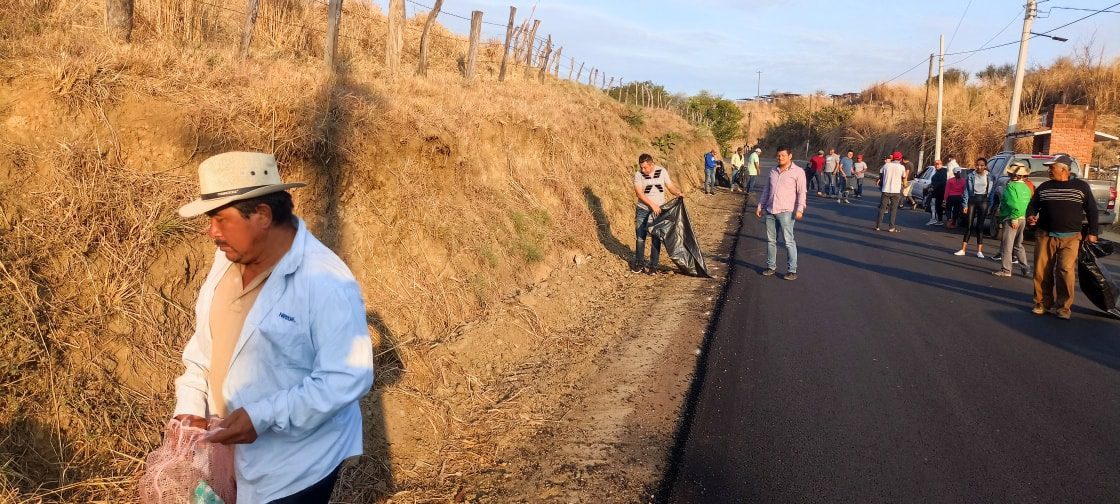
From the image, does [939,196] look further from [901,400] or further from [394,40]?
[901,400]

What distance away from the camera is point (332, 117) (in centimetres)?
696

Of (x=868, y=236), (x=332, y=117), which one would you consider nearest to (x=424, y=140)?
(x=332, y=117)

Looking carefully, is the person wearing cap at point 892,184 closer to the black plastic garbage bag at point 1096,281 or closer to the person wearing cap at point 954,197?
the person wearing cap at point 954,197

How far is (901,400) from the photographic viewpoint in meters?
5.50

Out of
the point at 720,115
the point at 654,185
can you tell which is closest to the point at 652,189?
the point at 654,185

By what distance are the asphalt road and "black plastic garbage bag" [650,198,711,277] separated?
930mm

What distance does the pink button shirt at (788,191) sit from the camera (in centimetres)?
1042

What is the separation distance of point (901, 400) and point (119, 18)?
8.12 metres

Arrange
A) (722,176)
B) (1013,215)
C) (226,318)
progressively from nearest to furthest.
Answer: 1. (226,318)
2. (1013,215)
3. (722,176)

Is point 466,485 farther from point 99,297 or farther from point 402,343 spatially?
point 99,297

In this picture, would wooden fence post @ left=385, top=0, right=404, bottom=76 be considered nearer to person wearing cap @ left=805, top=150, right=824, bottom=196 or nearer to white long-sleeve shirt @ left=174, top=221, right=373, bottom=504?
white long-sleeve shirt @ left=174, top=221, right=373, bottom=504

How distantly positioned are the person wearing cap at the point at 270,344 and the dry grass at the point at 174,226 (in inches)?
59.4

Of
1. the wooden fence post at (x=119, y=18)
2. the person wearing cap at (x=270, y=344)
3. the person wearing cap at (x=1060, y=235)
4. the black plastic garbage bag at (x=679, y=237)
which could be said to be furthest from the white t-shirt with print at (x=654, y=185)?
the person wearing cap at (x=270, y=344)

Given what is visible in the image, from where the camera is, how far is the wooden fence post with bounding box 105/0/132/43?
7146mm
